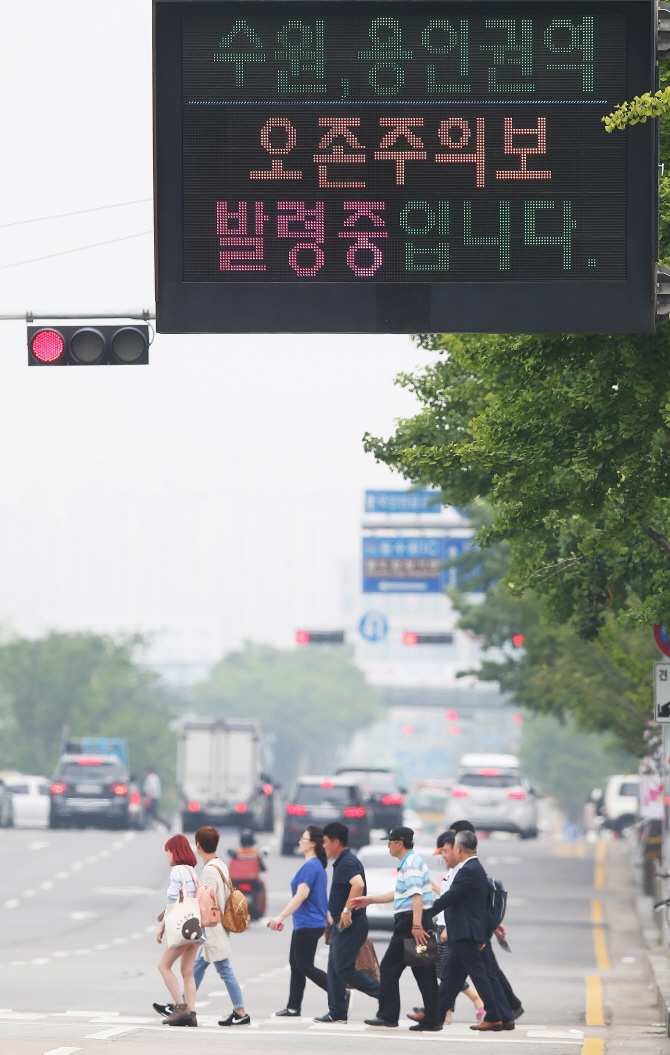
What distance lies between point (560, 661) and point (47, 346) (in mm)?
20795

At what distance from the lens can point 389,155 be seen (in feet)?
28.6

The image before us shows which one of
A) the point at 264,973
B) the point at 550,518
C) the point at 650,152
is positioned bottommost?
the point at 264,973

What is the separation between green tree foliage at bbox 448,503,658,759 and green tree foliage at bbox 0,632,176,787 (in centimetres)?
4538

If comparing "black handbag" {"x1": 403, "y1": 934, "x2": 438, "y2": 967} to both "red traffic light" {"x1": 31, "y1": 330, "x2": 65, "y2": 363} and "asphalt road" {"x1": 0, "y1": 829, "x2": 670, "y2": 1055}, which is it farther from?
"red traffic light" {"x1": 31, "y1": 330, "x2": 65, "y2": 363}

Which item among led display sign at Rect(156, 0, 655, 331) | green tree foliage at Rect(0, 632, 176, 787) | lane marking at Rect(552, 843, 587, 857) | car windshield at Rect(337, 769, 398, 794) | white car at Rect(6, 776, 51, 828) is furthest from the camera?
green tree foliage at Rect(0, 632, 176, 787)

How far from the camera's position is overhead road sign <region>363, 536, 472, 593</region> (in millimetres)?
44750

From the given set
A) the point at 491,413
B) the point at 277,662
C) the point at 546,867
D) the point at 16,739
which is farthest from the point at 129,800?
the point at 277,662

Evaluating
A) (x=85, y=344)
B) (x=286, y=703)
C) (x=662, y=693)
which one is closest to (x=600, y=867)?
(x=662, y=693)

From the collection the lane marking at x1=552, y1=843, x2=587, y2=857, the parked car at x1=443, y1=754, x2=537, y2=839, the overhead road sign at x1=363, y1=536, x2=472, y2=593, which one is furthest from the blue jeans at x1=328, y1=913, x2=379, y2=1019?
the overhead road sign at x1=363, y1=536, x2=472, y2=593

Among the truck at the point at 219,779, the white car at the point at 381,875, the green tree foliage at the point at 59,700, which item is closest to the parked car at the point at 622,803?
the truck at the point at 219,779

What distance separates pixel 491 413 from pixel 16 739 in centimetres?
7948

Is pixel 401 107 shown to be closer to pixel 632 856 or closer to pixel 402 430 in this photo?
pixel 402 430

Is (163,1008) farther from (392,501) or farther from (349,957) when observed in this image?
(392,501)

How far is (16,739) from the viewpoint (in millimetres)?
88312
